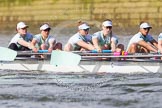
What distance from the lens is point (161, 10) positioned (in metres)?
32.4

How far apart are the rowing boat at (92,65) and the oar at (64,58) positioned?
27mm

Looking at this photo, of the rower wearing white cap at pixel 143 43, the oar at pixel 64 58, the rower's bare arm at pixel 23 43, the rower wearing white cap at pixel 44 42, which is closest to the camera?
the oar at pixel 64 58

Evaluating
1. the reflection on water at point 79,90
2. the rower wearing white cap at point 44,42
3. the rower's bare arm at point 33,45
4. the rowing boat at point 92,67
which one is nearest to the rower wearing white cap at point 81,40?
the rower wearing white cap at point 44,42

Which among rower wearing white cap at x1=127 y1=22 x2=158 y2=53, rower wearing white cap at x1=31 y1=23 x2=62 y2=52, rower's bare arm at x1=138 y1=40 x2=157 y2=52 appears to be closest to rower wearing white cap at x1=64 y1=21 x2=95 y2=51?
rower wearing white cap at x1=31 y1=23 x2=62 y2=52

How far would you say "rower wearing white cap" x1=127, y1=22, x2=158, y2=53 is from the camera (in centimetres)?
1508

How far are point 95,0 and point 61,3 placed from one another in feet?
7.33

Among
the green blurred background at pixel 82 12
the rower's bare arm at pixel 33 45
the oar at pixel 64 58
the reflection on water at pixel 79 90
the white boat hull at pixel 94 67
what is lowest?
the reflection on water at pixel 79 90

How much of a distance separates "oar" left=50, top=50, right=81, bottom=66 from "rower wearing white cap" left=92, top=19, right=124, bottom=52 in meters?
0.75

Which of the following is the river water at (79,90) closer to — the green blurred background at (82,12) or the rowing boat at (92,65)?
the rowing boat at (92,65)

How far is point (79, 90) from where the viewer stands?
12.5 metres

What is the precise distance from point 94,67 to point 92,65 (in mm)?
87

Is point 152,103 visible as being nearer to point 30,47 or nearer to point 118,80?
point 118,80

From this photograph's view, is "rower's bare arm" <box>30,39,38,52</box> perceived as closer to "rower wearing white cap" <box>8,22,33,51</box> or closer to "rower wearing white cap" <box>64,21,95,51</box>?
"rower wearing white cap" <box>8,22,33,51</box>

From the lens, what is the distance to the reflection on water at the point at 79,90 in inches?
434
